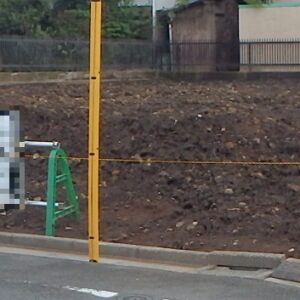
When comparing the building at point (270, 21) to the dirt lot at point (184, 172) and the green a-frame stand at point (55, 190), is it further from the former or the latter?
the green a-frame stand at point (55, 190)

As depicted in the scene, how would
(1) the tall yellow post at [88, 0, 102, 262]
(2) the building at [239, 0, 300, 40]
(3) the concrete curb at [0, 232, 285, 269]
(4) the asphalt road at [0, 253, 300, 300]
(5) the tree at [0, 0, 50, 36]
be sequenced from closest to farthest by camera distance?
1. (4) the asphalt road at [0, 253, 300, 300]
2. (1) the tall yellow post at [88, 0, 102, 262]
3. (3) the concrete curb at [0, 232, 285, 269]
4. (2) the building at [239, 0, 300, 40]
5. (5) the tree at [0, 0, 50, 36]

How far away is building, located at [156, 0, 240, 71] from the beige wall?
2.79 feet

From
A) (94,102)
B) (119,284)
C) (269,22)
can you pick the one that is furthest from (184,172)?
(269,22)

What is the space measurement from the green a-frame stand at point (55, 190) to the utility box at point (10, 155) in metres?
0.40

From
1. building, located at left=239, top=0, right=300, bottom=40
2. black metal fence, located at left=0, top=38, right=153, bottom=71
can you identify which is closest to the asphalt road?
black metal fence, located at left=0, top=38, right=153, bottom=71

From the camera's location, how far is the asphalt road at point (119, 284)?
8664 mm

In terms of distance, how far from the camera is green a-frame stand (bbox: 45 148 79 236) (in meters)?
11.6

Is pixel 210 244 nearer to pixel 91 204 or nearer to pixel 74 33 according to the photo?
pixel 91 204

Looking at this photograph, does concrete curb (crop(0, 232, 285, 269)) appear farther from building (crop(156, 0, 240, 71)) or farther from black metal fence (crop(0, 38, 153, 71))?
building (crop(156, 0, 240, 71))

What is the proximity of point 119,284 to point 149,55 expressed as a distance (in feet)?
86.9

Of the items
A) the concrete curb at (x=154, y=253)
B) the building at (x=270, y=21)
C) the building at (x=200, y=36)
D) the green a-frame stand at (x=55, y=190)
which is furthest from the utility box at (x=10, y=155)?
the building at (x=270, y=21)

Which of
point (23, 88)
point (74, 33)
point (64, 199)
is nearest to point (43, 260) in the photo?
point (64, 199)

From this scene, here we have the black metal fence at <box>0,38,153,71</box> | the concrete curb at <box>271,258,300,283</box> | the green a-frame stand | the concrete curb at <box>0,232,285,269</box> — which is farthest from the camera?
the black metal fence at <box>0,38,153,71</box>

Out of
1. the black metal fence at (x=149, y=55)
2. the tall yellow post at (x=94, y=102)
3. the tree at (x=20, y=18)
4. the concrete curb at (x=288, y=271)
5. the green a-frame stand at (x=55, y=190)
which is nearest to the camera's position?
the concrete curb at (x=288, y=271)
